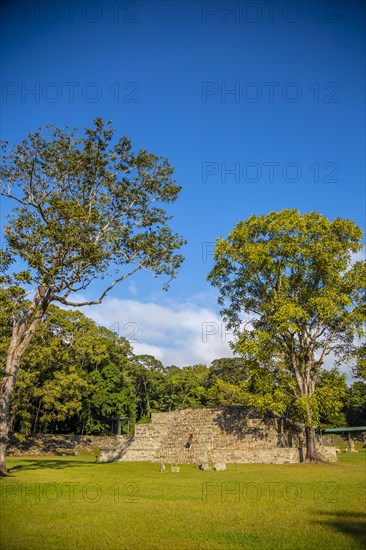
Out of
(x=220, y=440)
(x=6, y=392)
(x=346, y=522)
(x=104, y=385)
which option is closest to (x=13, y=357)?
(x=6, y=392)

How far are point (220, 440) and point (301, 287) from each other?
475 inches

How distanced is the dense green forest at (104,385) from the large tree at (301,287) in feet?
5.07

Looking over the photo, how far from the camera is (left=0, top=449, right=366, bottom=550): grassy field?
6242 mm

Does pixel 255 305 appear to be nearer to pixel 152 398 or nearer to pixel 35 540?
pixel 35 540

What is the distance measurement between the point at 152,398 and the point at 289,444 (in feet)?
107

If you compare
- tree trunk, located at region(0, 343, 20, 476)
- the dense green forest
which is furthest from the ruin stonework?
tree trunk, located at region(0, 343, 20, 476)

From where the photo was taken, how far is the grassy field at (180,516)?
246 inches

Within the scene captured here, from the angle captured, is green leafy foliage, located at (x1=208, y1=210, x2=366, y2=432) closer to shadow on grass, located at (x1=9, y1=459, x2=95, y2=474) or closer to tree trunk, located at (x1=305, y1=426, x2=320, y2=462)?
tree trunk, located at (x1=305, y1=426, x2=320, y2=462)

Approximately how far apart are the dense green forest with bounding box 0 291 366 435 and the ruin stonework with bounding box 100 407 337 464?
1467 millimetres

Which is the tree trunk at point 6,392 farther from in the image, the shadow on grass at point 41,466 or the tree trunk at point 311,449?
the tree trunk at point 311,449

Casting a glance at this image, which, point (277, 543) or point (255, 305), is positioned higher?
point (255, 305)

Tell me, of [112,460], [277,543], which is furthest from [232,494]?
[112,460]

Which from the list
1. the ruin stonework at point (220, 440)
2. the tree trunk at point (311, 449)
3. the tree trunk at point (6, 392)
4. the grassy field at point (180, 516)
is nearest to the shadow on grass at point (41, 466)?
the tree trunk at point (6, 392)

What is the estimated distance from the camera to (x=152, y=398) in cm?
5600
